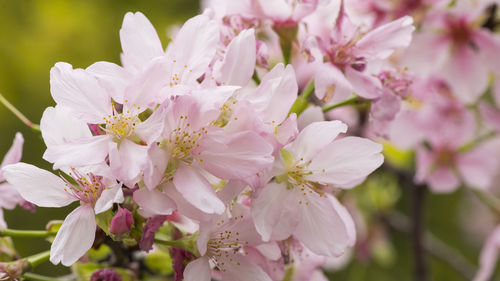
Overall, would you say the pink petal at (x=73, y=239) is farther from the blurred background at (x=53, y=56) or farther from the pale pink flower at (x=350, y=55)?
the blurred background at (x=53, y=56)

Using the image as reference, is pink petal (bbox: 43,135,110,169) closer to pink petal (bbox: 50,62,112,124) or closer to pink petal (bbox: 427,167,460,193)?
pink petal (bbox: 50,62,112,124)

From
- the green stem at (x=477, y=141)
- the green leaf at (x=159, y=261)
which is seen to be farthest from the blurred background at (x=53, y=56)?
the green leaf at (x=159, y=261)

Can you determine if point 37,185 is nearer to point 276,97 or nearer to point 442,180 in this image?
point 276,97

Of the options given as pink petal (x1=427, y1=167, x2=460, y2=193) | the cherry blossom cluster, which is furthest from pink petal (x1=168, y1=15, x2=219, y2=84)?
pink petal (x1=427, y1=167, x2=460, y2=193)

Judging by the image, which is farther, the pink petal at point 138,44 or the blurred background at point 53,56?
the blurred background at point 53,56

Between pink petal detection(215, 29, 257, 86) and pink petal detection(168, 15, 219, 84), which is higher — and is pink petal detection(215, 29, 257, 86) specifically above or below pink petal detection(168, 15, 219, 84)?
below

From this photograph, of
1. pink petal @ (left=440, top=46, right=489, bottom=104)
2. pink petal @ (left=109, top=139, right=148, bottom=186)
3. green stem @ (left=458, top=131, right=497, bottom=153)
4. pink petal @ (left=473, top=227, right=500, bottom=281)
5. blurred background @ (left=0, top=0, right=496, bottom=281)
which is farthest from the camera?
blurred background @ (left=0, top=0, right=496, bottom=281)
